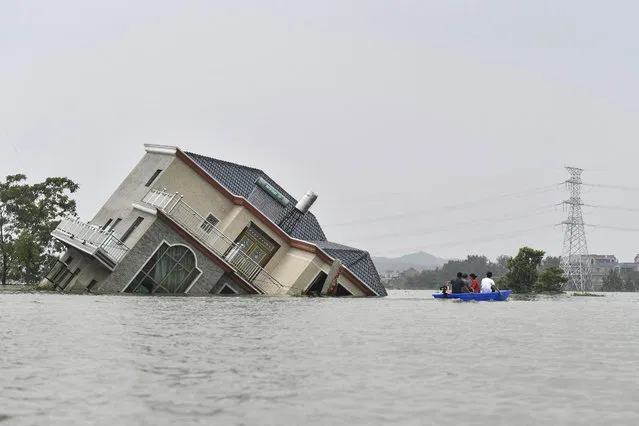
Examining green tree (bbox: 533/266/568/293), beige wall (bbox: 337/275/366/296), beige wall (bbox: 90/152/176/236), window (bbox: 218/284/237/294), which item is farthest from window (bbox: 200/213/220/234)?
green tree (bbox: 533/266/568/293)

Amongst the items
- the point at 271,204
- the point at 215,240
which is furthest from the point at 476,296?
the point at 271,204

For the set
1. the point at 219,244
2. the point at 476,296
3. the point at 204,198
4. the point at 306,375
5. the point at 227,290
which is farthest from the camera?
the point at 204,198

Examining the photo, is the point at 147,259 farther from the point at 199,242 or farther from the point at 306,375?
the point at 306,375

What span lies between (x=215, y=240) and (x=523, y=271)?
1771 inches

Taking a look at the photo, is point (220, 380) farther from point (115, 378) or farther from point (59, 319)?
point (59, 319)

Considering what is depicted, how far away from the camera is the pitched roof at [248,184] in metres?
53.9

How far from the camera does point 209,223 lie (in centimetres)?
4916

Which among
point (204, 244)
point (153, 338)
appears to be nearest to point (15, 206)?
point (204, 244)

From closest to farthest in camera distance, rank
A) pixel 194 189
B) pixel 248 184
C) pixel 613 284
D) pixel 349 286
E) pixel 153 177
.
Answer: pixel 194 189
pixel 153 177
pixel 349 286
pixel 248 184
pixel 613 284

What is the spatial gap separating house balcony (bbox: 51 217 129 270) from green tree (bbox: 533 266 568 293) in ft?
174

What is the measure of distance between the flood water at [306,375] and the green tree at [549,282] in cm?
6809

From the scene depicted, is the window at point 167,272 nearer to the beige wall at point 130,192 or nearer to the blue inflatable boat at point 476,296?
the beige wall at point 130,192

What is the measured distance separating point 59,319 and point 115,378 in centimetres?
1179

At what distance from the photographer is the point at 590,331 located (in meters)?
21.9
